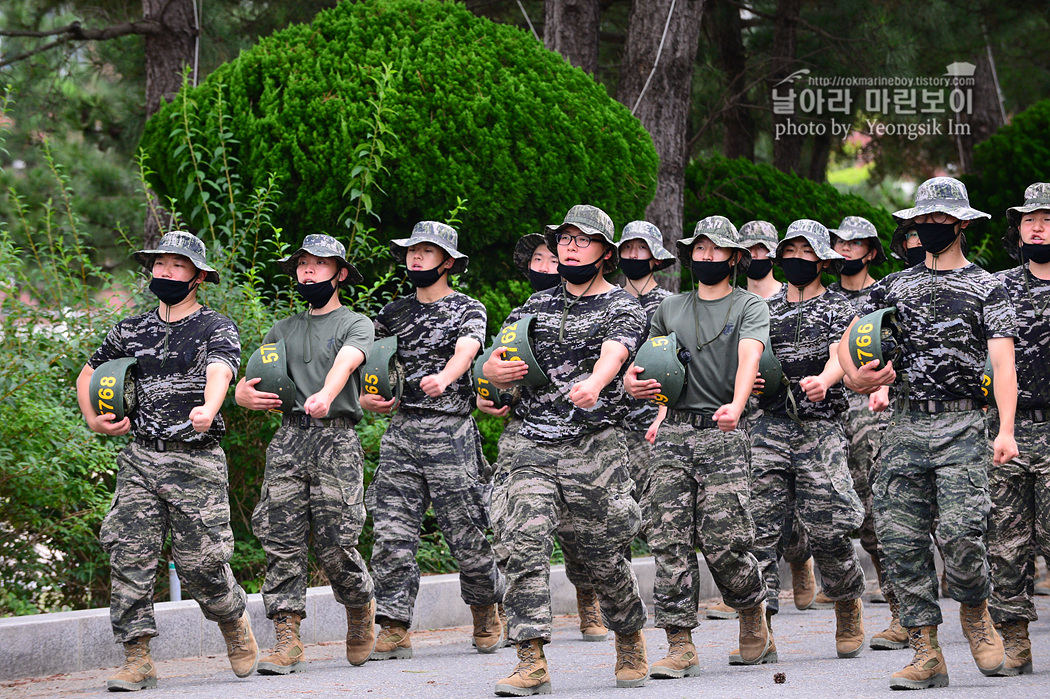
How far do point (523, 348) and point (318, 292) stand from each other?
1709 mm

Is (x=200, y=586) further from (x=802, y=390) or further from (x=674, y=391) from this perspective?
(x=802, y=390)

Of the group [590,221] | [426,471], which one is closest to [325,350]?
[426,471]

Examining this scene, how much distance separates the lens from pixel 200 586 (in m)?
6.98

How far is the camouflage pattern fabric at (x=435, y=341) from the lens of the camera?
782 centimetres

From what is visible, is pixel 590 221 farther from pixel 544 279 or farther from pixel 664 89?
pixel 664 89

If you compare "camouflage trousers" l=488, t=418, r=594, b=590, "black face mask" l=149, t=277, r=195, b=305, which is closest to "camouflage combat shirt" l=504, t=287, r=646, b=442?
"camouflage trousers" l=488, t=418, r=594, b=590

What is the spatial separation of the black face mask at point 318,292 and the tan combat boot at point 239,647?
5.99 ft

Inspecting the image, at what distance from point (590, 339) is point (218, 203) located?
524cm

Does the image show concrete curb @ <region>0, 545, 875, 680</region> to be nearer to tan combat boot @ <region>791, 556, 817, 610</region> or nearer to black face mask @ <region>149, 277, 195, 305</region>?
tan combat boot @ <region>791, 556, 817, 610</region>

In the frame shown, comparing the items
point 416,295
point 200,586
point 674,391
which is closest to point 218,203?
point 416,295

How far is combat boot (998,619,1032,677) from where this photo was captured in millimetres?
6734

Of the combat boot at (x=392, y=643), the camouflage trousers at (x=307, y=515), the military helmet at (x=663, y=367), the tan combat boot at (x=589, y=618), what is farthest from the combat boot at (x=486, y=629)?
the military helmet at (x=663, y=367)

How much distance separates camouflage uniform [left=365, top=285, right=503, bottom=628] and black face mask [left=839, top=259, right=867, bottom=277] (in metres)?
3.24

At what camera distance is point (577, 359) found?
21.8 feet
